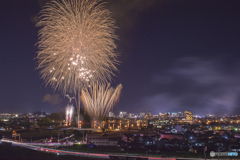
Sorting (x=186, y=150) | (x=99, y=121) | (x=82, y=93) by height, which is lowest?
(x=186, y=150)

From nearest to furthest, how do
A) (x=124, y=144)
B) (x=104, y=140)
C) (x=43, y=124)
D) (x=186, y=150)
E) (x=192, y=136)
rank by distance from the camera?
1. (x=186, y=150)
2. (x=124, y=144)
3. (x=104, y=140)
4. (x=192, y=136)
5. (x=43, y=124)

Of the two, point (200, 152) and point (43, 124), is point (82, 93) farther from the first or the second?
point (43, 124)

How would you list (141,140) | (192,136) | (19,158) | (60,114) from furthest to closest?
(60,114) → (192,136) → (141,140) → (19,158)

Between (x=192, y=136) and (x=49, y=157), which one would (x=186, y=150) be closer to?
(x=192, y=136)

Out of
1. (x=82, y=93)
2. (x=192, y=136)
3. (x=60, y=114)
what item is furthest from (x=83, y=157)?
(x=60, y=114)

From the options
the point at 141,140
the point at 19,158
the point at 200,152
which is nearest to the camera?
the point at 19,158

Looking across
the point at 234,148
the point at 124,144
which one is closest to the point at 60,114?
the point at 124,144

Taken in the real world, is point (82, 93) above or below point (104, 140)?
above

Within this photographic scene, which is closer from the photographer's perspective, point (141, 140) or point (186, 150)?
point (186, 150)

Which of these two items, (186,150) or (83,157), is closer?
(83,157)
